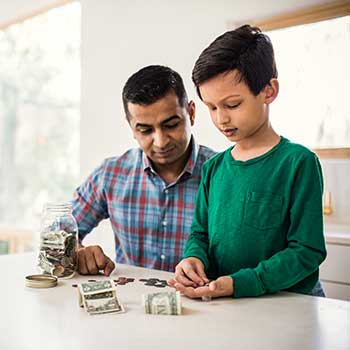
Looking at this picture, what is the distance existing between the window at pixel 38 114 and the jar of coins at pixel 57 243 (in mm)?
3115

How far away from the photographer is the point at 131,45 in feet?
12.9

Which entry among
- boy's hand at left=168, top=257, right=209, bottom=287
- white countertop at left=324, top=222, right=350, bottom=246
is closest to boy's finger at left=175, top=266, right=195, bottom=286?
boy's hand at left=168, top=257, right=209, bottom=287

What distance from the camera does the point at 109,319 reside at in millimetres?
1089

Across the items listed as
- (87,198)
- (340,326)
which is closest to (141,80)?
(87,198)

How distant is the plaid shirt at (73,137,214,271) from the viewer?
1925mm

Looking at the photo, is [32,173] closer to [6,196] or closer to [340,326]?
[6,196]

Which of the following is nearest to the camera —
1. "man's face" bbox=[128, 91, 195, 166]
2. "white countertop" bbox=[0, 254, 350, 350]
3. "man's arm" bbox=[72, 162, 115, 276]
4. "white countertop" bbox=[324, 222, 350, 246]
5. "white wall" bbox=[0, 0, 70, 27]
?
"white countertop" bbox=[0, 254, 350, 350]

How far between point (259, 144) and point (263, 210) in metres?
0.17

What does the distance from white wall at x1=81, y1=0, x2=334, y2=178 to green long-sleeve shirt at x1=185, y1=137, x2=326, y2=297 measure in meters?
2.00

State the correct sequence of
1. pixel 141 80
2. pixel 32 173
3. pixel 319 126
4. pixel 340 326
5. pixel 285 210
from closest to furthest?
1. pixel 340 326
2. pixel 285 210
3. pixel 141 80
4. pixel 319 126
5. pixel 32 173

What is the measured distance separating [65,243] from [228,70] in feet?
1.91

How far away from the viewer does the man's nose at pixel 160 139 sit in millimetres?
1741

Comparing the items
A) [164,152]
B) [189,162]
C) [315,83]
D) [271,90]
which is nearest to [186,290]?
[271,90]

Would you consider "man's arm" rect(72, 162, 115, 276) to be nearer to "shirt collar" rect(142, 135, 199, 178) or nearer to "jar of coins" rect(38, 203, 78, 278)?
"shirt collar" rect(142, 135, 199, 178)
